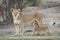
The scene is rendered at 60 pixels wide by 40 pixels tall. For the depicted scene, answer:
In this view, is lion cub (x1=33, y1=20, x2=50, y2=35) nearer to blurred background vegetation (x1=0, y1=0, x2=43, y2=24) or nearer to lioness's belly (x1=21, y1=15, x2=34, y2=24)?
lioness's belly (x1=21, y1=15, x2=34, y2=24)

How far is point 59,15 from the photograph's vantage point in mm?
3994

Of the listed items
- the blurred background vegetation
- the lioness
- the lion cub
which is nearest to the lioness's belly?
the lioness

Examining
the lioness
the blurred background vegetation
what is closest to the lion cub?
the lioness

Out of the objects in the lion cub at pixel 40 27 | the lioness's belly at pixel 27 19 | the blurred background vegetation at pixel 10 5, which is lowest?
the lion cub at pixel 40 27

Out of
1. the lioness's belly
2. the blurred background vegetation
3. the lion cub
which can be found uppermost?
the blurred background vegetation

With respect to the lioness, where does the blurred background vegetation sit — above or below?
above

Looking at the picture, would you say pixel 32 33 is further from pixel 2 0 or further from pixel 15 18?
pixel 2 0

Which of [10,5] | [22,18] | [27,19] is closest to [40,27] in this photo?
[27,19]

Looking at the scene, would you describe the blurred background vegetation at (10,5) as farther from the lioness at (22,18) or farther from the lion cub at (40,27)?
the lion cub at (40,27)

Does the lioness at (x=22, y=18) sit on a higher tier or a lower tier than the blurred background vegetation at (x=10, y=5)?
lower

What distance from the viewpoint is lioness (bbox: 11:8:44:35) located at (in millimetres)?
4027

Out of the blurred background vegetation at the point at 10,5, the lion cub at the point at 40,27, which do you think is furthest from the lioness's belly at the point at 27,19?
the blurred background vegetation at the point at 10,5

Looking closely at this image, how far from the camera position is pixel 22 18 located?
13.4 feet

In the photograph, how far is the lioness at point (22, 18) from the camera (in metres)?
4.03
